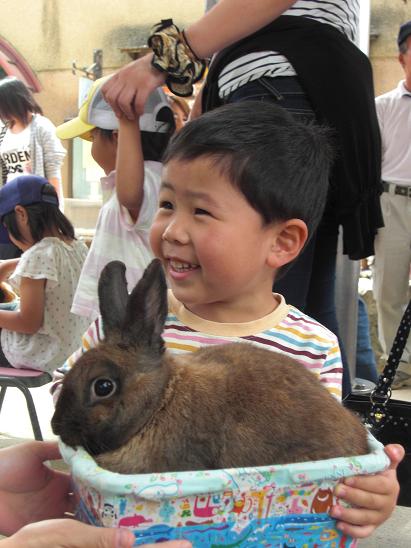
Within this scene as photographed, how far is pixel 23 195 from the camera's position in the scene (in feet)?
13.3

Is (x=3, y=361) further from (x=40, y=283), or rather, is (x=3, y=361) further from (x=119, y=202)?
(x=119, y=202)

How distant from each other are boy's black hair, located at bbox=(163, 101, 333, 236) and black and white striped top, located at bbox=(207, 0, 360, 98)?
38 centimetres

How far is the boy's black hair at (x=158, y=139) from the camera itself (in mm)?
3164

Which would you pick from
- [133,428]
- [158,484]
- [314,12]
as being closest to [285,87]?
[314,12]

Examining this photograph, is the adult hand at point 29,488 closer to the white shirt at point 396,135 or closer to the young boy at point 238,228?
the young boy at point 238,228

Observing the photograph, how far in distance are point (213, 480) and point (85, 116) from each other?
2.63m

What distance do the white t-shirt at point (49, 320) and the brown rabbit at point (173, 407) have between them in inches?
102

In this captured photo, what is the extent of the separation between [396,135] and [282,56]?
10.7 ft

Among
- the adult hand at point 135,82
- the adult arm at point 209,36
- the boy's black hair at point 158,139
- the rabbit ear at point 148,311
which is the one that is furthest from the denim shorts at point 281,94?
the boy's black hair at point 158,139

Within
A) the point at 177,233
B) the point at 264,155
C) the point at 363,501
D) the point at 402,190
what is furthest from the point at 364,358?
the point at 363,501

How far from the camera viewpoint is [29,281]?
3.73 meters

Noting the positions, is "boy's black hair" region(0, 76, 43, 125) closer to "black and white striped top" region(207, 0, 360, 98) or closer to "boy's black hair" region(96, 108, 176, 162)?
"boy's black hair" region(96, 108, 176, 162)

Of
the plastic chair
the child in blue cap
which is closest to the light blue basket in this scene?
the plastic chair

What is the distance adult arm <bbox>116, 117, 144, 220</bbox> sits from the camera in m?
2.40
